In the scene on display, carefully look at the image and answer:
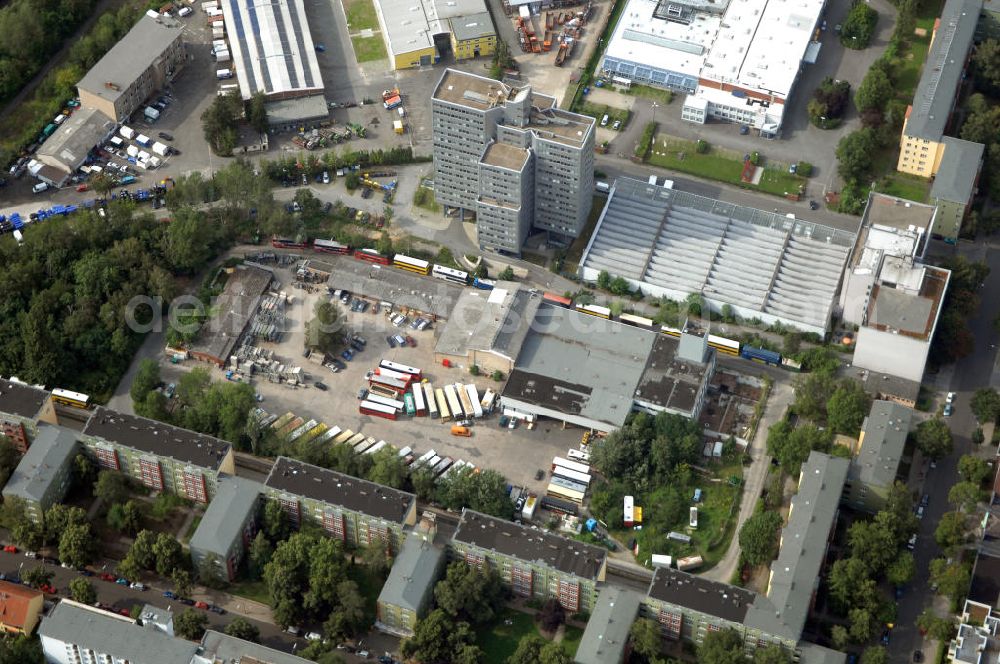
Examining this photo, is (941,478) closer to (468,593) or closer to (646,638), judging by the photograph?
(646,638)

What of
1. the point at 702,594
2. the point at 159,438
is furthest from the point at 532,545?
the point at 159,438

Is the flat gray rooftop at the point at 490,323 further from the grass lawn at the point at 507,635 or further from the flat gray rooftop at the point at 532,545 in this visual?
the grass lawn at the point at 507,635

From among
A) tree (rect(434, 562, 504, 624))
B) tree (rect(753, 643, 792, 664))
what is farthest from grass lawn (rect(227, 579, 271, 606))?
tree (rect(753, 643, 792, 664))

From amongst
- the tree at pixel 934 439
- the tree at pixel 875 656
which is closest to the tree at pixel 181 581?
the tree at pixel 875 656

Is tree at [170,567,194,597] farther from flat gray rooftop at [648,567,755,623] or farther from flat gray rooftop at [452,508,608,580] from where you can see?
flat gray rooftop at [648,567,755,623]

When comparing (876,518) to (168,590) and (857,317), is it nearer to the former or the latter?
(857,317)

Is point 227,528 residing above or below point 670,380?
below
